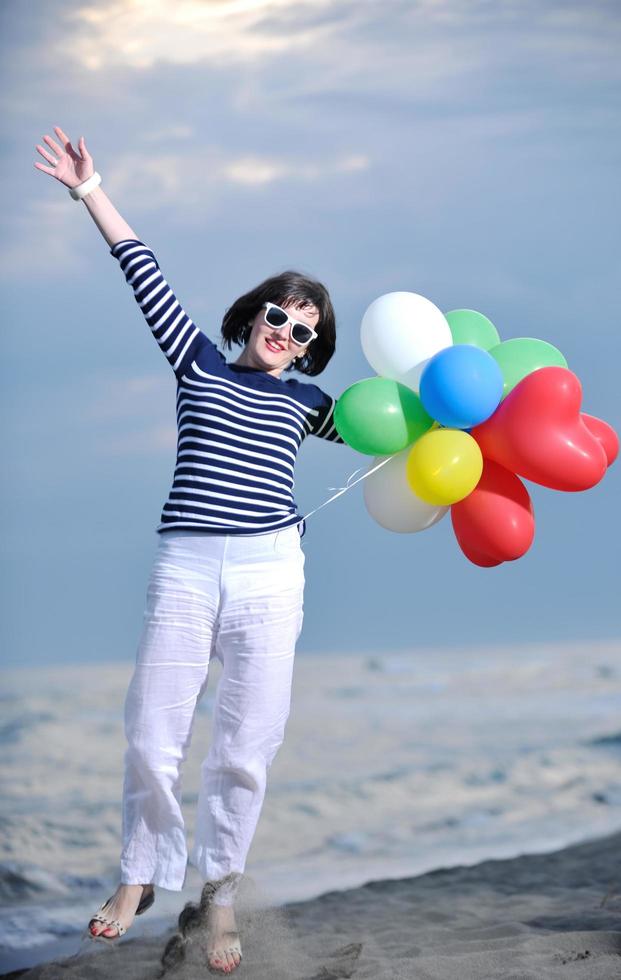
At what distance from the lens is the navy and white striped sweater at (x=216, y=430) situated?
278 centimetres

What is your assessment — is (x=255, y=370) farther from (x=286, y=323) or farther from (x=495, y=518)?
(x=495, y=518)

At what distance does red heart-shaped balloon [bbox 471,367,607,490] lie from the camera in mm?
2787

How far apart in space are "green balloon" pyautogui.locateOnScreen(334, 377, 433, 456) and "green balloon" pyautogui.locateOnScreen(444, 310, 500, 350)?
26cm

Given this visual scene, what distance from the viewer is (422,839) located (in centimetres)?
709

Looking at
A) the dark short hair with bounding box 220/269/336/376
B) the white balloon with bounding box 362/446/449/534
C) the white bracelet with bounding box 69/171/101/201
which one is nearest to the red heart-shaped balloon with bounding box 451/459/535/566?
the white balloon with bounding box 362/446/449/534

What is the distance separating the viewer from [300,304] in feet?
9.86

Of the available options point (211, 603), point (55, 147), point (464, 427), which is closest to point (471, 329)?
point (464, 427)

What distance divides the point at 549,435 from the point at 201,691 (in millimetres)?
1099

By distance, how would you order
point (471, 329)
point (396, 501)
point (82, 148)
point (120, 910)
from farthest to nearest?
1. point (471, 329)
2. point (396, 501)
3. point (82, 148)
4. point (120, 910)

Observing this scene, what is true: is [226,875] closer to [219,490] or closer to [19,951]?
[219,490]

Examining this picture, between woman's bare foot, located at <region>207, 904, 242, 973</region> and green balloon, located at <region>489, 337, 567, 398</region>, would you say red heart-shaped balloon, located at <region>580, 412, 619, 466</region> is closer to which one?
green balloon, located at <region>489, 337, 567, 398</region>

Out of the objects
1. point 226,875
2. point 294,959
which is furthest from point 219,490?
point 294,959

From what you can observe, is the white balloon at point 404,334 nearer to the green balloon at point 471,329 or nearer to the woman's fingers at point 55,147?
the green balloon at point 471,329

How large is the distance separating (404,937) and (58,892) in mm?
2332
